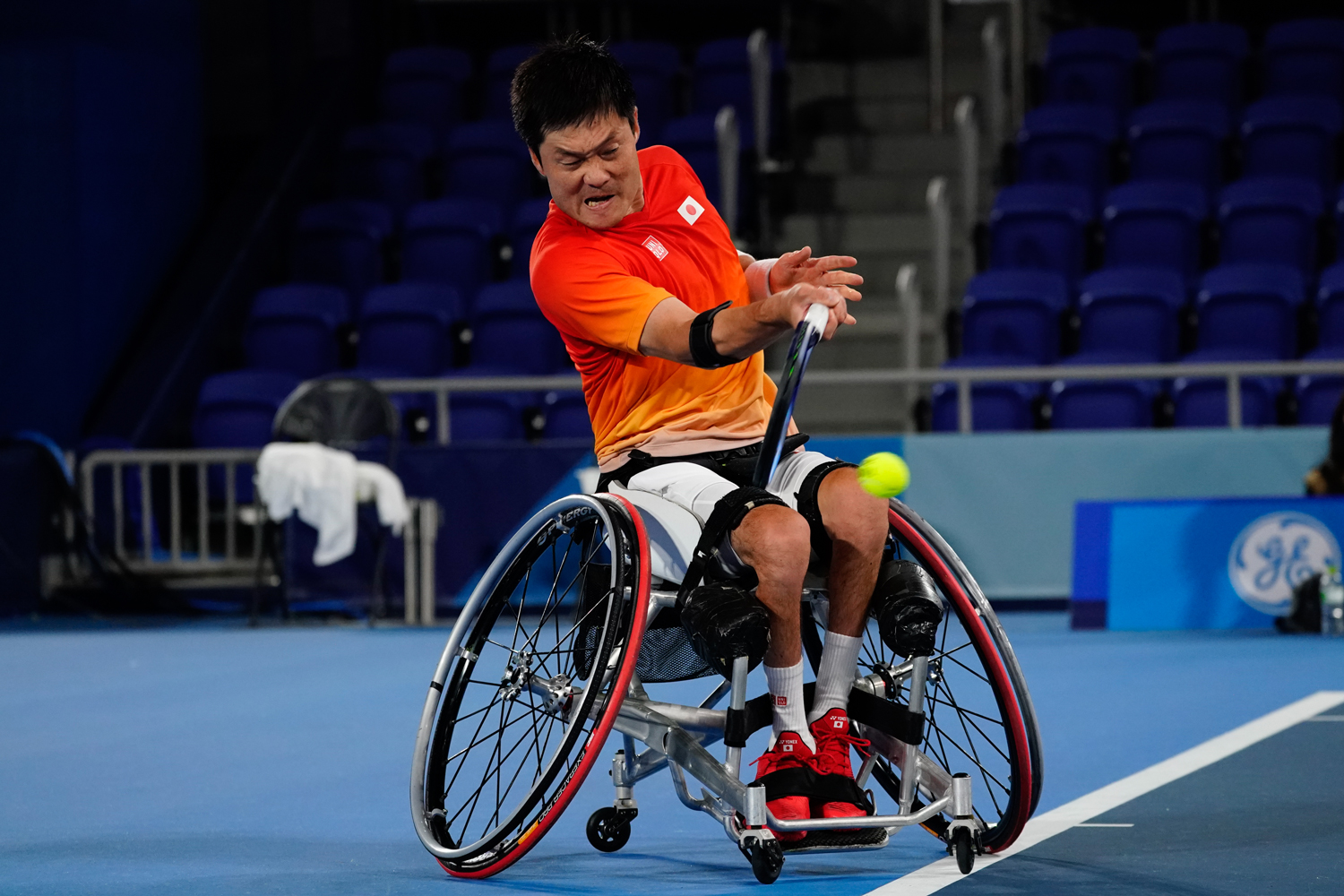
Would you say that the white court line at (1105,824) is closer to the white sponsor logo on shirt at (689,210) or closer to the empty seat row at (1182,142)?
the white sponsor logo on shirt at (689,210)

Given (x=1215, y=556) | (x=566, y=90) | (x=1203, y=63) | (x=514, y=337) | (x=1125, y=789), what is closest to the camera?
(x=566, y=90)

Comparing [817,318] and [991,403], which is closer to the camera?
[817,318]

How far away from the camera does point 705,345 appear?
12.2 ft

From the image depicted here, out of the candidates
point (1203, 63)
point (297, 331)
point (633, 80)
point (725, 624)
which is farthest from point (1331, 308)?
point (725, 624)

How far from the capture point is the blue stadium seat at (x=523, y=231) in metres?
13.7

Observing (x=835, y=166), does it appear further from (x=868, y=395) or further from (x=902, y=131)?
(x=868, y=395)

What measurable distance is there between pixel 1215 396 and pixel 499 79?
20.6 feet

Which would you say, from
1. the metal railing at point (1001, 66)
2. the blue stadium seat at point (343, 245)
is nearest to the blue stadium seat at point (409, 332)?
the blue stadium seat at point (343, 245)

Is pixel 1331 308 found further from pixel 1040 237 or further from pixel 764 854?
pixel 764 854

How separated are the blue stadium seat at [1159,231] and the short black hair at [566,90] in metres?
9.14

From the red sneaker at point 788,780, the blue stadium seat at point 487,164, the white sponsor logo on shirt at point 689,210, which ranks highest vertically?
the blue stadium seat at point 487,164

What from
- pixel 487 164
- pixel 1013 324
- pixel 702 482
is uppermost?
pixel 487 164

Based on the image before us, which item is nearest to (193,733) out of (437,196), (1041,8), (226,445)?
(226,445)

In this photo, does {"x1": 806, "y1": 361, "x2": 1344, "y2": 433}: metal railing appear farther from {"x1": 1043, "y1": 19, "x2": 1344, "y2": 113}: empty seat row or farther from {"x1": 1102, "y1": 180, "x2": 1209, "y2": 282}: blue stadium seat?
{"x1": 1043, "y1": 19, "x2": 1344, "y2": 113}: empty seat row
